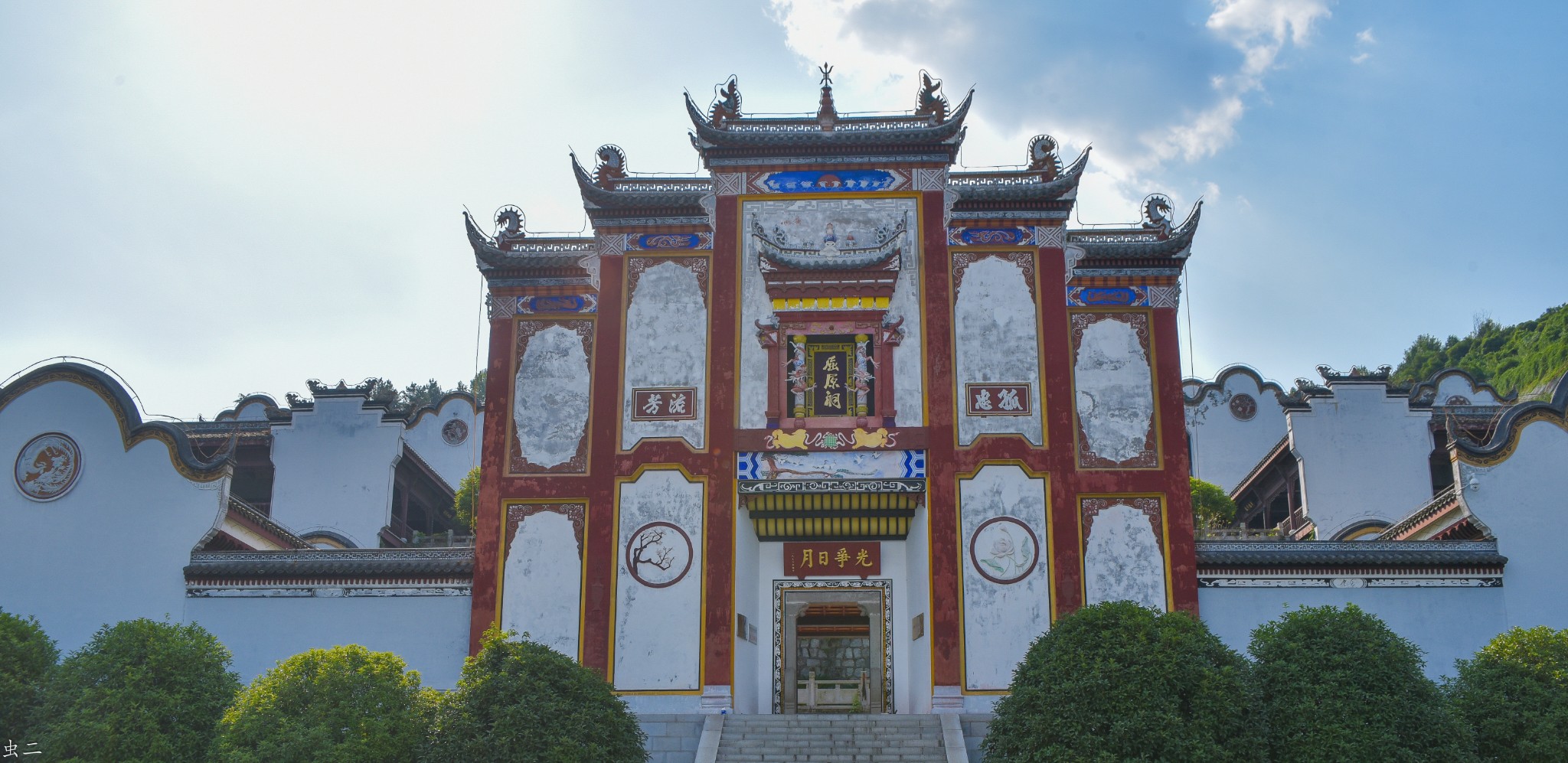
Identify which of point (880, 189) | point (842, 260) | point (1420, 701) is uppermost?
point (880, 189)

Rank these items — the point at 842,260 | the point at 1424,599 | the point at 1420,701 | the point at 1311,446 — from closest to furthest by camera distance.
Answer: the point at 1420,701 < the point at 1424,599 < the point at 842,260 < the point at 1311,446

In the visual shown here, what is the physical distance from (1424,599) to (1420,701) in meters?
6.18

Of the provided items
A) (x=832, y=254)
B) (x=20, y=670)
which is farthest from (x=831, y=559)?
(x=20, y=670)

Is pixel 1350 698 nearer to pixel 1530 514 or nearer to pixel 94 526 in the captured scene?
pixel 1530 514

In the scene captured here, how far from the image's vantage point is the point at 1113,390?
20.1m

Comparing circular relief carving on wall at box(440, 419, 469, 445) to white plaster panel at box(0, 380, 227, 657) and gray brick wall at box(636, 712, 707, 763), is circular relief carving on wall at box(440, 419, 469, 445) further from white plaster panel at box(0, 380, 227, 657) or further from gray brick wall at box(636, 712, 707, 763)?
gray brick wall at box(636, 712, 707, 763)

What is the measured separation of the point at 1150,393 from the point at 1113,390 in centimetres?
57

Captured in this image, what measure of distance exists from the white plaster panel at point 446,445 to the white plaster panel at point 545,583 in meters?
14.9

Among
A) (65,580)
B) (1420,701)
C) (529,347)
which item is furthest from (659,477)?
(1420,701)

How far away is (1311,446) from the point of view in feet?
96.5

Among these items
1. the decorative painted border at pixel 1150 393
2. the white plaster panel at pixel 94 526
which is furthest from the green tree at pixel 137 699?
the decorative painted border at pixel 1150 393

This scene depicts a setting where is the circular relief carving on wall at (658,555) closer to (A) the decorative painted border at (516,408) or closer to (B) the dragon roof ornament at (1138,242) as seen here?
(A) the decorative painted border at (516,408)

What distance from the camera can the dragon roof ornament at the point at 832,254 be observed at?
2028cm

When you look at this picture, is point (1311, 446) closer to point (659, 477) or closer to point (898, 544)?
point (898, 544)
